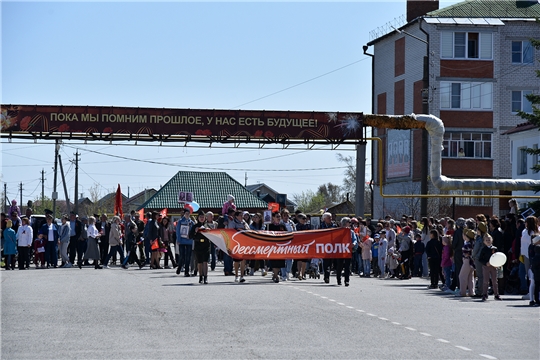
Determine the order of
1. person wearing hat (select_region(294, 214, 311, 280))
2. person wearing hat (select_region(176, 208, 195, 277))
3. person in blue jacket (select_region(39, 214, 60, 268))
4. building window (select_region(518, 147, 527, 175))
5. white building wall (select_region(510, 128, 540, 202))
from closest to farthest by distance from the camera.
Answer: person wearing hat (select_region(294, 214, 311, 280)) → person wearing hat (select_region(176, 208, 195, 277)) → person in blue jacket (select_region(39, 214, 60, 268)) → white building wall (select_region(510, 128, 540, 202)) → building window (select_region(518, 147, 527, 175))

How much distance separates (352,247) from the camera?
2483cm

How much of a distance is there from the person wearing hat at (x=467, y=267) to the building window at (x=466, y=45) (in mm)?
40797

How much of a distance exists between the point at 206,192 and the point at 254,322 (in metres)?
68.9

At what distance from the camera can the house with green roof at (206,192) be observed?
79062 mm

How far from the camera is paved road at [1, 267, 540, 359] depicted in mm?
11273

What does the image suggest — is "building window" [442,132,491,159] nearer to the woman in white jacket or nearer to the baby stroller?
the baby stroller

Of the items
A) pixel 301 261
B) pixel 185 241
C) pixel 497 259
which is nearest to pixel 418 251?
pixel 301 261

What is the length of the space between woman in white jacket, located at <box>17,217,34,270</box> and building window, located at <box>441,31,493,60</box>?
36.7 metres

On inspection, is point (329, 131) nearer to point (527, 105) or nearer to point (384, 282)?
point (384, 282)

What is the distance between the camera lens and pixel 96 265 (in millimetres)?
30812

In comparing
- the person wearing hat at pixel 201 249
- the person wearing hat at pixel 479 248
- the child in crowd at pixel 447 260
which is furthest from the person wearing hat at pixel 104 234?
the person wearing hat at pixel 479 248

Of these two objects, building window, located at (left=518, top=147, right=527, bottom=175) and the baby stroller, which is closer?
the baby stroller

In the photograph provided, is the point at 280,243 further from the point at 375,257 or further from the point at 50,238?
the point at 50,238

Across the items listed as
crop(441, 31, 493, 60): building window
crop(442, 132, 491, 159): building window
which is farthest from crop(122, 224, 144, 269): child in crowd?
crop(441, 31, 493, 60): building window
